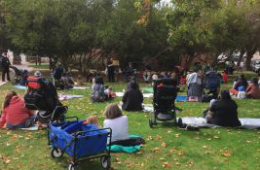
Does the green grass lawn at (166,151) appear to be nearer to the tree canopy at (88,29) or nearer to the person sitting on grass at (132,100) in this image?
the person sitting on grass at (132,100)

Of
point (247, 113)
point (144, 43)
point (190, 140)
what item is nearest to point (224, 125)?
point (190, 140)

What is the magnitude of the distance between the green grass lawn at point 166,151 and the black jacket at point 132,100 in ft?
5.93

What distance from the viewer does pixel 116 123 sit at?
7.72 metres

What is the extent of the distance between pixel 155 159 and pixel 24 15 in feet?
63.7

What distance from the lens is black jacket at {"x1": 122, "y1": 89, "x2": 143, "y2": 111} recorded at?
12.5m

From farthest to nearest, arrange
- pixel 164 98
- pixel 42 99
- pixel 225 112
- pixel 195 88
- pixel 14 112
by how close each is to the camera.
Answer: pixel 195 88
pixel 225 112
pixel 164 98
pixel 14 112
pixel 42 99

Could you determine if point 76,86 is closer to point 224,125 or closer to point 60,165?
point 224,125

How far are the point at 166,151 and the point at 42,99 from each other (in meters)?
3.44

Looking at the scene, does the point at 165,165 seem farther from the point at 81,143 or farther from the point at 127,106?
the point at 127,106

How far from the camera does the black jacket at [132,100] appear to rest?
41.0 ft

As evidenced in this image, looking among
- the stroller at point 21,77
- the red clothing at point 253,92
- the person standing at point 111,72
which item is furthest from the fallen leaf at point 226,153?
the person standing at point 111,72

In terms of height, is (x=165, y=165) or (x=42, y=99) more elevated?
(x=42, y=99)

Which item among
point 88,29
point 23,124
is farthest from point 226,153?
point 88,29

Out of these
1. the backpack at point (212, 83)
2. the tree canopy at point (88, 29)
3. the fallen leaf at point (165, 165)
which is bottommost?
the fallen leaf at point (165, 165)
